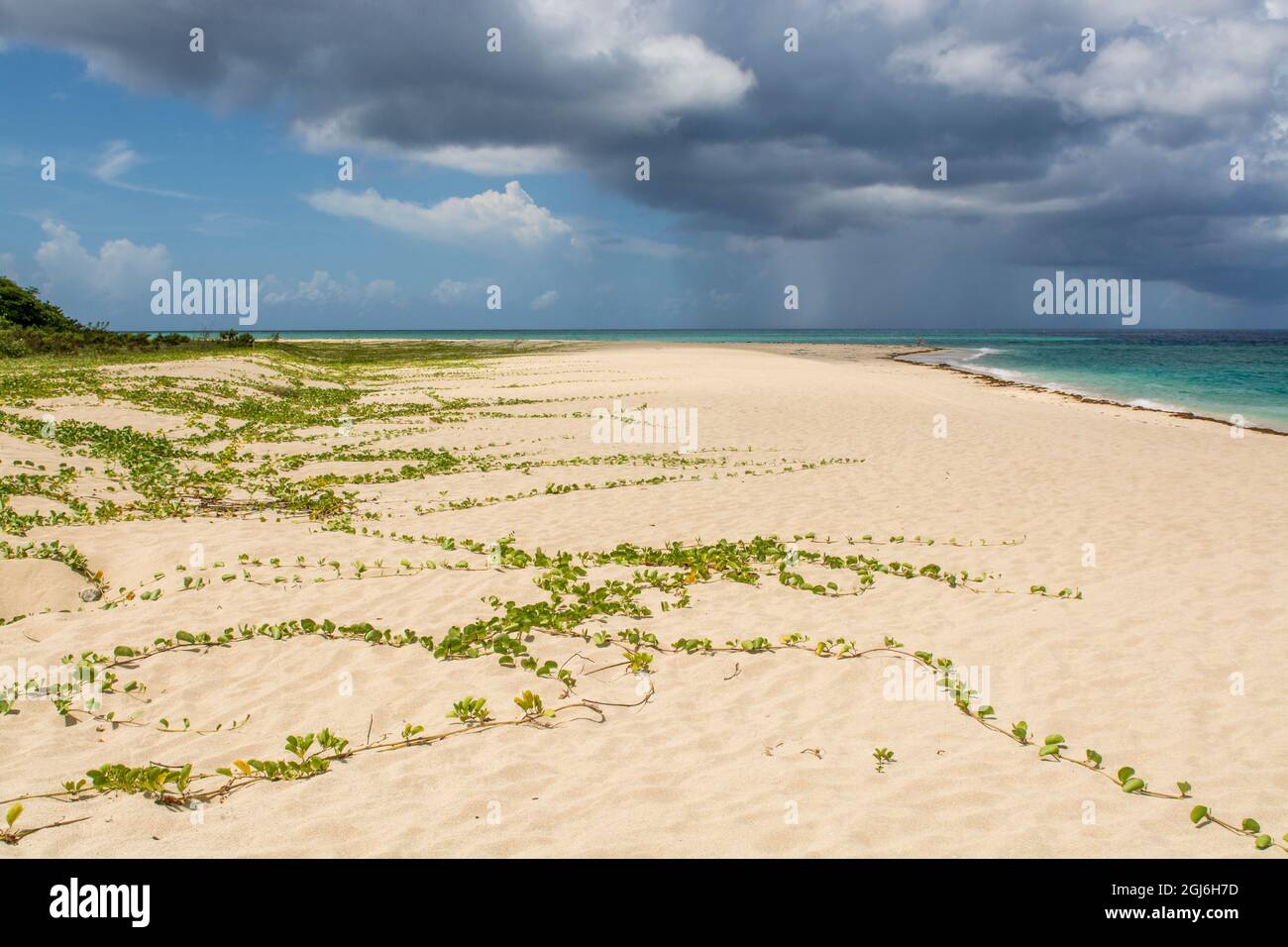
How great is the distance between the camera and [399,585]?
872 cm

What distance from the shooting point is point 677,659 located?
6836mm

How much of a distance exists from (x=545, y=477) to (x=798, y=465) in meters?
5.48

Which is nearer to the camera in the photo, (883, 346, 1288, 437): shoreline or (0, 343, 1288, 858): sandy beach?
(0, 343, 1288, 858): sandy beach

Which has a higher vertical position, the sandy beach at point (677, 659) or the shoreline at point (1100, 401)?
the shoreline at point (1100, 401)

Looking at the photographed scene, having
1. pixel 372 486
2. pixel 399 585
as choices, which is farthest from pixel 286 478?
pixel 399 585

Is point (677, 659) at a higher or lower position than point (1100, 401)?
lower

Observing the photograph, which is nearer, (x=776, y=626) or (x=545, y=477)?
(x=776, y=626)

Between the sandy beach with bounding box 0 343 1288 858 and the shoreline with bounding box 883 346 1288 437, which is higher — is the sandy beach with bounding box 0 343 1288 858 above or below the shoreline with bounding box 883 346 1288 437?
below

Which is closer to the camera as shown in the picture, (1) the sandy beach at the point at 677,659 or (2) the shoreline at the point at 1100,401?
(1) the sandy beach at the point at 677,659

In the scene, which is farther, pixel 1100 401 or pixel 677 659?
pixel 1100 401

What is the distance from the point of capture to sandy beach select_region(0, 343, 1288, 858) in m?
4.43

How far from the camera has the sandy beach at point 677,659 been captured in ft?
14.5
